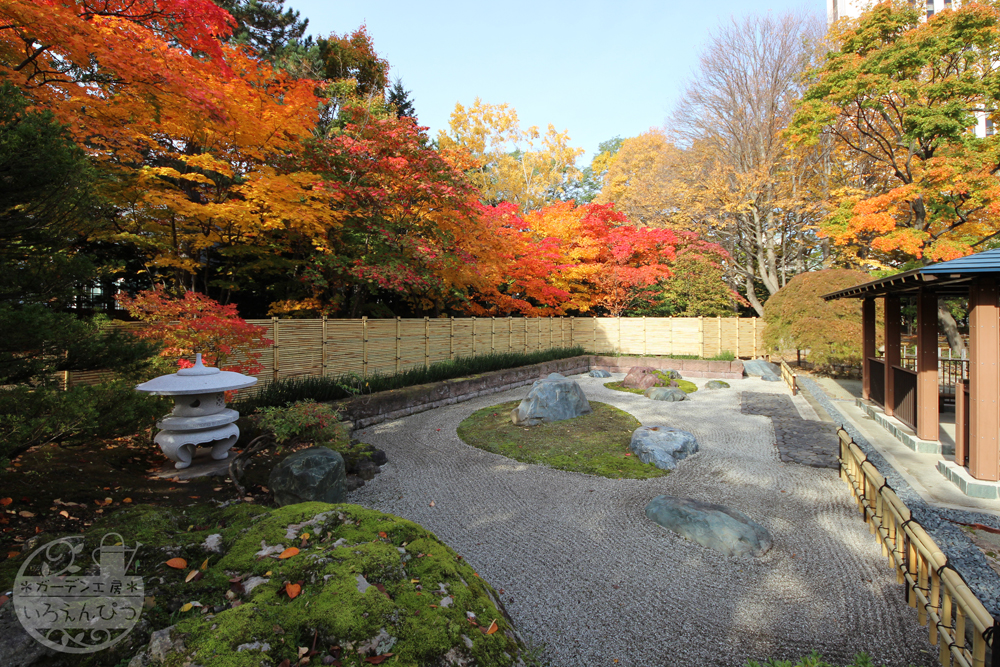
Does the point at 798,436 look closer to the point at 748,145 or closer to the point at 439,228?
the point at 439,228

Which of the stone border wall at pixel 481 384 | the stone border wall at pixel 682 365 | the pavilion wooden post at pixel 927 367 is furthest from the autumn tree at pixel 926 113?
the pavilion wooden post at pixel 927 367

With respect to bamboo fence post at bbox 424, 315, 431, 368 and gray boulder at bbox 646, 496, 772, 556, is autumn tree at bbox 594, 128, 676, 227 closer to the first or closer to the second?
bamboo fence post at bbox 424, 315, 431, 368

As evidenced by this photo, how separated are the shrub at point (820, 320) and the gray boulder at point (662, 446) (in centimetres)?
982

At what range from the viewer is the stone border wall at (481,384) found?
28.9 feet

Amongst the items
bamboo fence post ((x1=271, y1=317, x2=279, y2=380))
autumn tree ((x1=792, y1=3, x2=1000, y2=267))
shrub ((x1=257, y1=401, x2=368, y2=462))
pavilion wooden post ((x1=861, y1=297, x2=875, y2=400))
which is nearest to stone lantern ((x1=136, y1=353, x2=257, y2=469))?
shrub ((x1=257, y1=401, x2=368, y2=462))

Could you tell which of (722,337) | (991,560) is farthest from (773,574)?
(722,337)

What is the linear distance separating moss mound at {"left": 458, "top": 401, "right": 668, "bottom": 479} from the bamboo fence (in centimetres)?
297

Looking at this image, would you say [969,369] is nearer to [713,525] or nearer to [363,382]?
[713,525]

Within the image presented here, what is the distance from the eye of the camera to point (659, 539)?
14.1 ft

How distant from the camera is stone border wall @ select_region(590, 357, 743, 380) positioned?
15.9 metres

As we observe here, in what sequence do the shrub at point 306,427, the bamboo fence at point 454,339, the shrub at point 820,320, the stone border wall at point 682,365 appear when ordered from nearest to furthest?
1. the shrub at point 306,427
2. the bamboo fence at point 454,339
3. the shrub at point 820,320
4. the stone border wall at point 682,365

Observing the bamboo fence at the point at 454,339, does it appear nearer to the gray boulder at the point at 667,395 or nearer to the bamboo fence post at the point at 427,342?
the bamboo fence post at the point at 427,342

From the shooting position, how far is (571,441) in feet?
24.8
